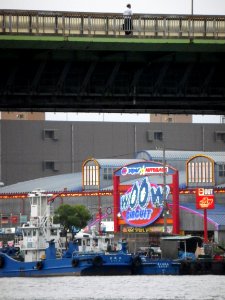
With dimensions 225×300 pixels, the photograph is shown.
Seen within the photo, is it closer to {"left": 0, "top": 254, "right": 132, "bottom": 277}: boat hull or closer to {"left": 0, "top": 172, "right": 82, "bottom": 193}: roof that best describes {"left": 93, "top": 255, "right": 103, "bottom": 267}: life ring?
{"left": 0, "top": 254, "right": 132, "bottom": 277}: boat hull

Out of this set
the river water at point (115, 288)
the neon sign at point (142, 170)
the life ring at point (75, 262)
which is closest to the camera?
the river water at point (115, 288)

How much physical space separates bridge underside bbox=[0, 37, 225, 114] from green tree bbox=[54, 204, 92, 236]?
80.1m

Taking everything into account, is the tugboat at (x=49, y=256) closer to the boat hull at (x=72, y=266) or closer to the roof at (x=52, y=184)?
the boat hull at (x=72, y=266)

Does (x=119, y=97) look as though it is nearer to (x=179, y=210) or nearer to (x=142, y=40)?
(x=142, y=40)

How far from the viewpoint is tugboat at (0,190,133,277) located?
10619 centimetres

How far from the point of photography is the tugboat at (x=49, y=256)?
10619 cm

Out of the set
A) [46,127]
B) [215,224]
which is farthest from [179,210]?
[46,127]

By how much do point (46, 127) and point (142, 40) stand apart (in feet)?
442

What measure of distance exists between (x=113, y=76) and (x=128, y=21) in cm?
354

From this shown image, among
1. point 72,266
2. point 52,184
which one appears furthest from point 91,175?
point 72,266

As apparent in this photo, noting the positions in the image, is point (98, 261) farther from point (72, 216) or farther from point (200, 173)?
point (200, 173)

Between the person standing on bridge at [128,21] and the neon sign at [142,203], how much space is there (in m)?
77.3

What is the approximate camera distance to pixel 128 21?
6581 cm

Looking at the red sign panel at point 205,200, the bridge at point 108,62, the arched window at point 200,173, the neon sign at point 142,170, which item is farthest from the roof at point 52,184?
the bridge at point 108,62
